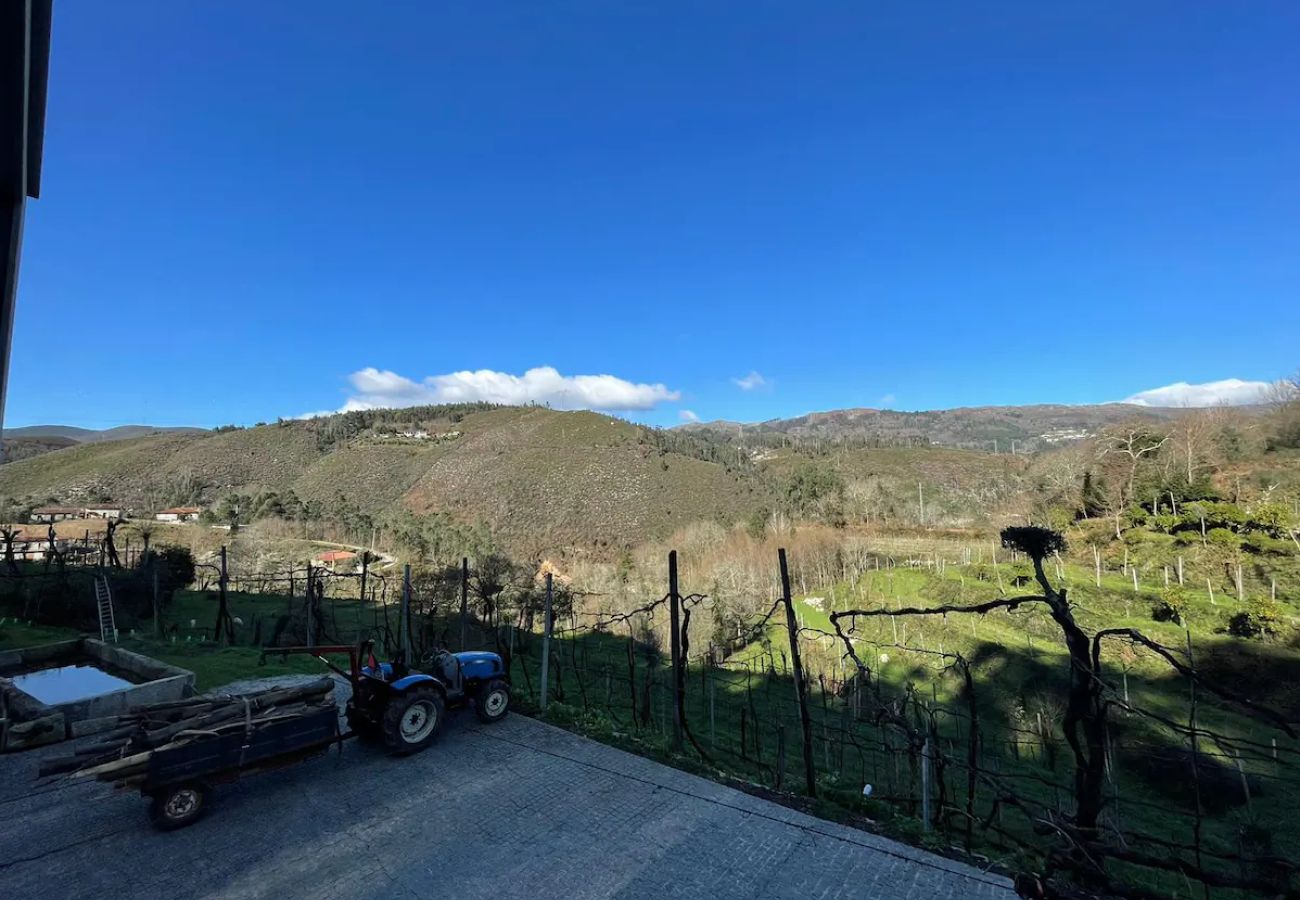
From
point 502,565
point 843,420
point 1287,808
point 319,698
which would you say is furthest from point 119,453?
point 843,420

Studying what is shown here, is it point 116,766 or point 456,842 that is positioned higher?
point 116,766

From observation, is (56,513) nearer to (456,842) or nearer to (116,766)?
(116,766)

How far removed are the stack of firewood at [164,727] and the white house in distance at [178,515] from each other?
56.3 meters

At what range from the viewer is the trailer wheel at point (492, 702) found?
8.05 metres

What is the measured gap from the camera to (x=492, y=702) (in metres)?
8.16

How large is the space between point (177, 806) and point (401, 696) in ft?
6.97

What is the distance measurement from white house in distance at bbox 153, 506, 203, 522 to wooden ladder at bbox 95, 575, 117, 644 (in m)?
44.0

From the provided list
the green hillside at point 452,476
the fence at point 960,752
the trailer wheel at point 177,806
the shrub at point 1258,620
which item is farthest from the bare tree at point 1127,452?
the trailer wheel at point 177,806

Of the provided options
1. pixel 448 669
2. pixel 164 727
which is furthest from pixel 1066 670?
pixel 164 727

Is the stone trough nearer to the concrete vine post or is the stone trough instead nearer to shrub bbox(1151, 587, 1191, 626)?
the concrete vine post

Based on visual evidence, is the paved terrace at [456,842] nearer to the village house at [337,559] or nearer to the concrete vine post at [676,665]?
the concrete vine post at [676,665]

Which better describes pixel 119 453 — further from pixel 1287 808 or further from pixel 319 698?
pixel 1287 808

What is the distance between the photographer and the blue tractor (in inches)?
271

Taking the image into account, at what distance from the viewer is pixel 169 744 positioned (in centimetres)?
535
